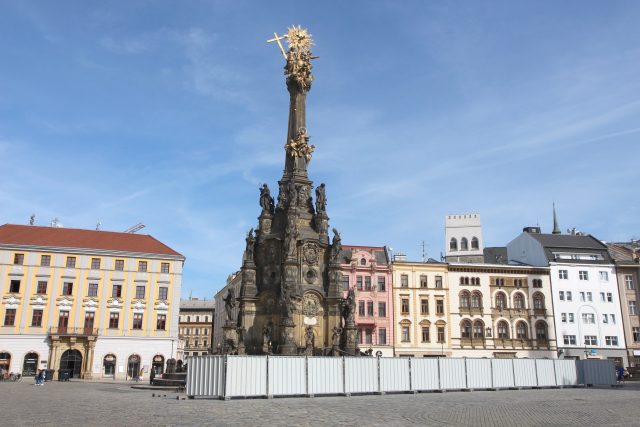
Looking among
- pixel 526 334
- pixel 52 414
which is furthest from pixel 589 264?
pixel 52 414

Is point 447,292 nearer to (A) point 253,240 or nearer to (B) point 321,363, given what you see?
(A) point 253,240

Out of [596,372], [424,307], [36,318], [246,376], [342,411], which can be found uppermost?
[424,307]

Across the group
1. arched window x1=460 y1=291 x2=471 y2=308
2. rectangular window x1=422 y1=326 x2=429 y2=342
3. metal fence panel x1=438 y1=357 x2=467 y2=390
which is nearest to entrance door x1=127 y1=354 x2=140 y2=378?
rectangular window x1=422 y1=326 x2=429 y2=342

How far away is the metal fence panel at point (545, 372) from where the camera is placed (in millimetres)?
28312

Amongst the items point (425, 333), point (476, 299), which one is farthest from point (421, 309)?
point (476, 299)

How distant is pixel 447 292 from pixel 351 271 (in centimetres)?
991

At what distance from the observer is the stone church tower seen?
26.1 meters

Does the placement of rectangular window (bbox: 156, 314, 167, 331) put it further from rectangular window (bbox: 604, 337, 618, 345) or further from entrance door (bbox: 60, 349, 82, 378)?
rectangular window (bbox: 604, 337, 618, 345)

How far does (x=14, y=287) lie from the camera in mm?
50938

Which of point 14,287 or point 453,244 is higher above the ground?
point 453,244

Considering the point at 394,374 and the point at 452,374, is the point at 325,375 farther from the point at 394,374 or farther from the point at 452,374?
the point at 452,374

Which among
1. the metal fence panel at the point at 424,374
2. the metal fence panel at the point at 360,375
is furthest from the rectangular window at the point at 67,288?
the metal fence panel at the point at 424,374

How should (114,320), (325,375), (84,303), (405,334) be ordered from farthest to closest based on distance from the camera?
(405,334)
(114,320)
(84,303)
(325,375)

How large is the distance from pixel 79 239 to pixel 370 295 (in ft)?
94.5
